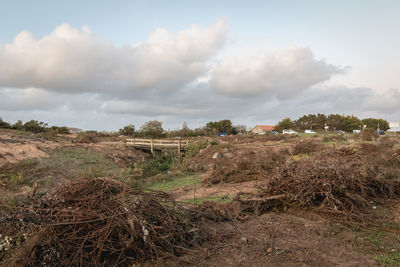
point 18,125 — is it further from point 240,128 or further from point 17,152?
point 240,128

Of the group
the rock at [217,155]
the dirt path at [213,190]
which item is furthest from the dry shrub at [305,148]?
the dirt path at [213,190]

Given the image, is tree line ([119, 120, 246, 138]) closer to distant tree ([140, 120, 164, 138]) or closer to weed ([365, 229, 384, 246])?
distant tree ([140, 120, 164, 138])

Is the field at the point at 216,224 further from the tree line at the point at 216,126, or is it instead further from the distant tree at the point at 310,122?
the distant tree at the point at 310,122

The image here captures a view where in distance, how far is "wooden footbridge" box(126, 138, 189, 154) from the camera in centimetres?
1959

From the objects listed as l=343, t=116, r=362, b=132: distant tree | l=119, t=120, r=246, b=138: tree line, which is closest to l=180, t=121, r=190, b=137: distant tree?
l=119, t=120, r=246, b=138: tree line

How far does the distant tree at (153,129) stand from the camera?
33812 mm

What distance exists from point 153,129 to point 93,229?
31.0 m

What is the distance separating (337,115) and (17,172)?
219ft

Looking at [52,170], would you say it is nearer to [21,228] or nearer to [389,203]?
[21,228]

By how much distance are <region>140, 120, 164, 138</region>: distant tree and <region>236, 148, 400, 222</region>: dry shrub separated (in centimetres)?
2797

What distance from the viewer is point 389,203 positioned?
6281mm

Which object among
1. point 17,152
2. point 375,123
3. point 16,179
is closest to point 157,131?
point 17,152

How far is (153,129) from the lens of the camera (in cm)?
3431

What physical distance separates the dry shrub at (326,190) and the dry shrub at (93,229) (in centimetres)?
248
